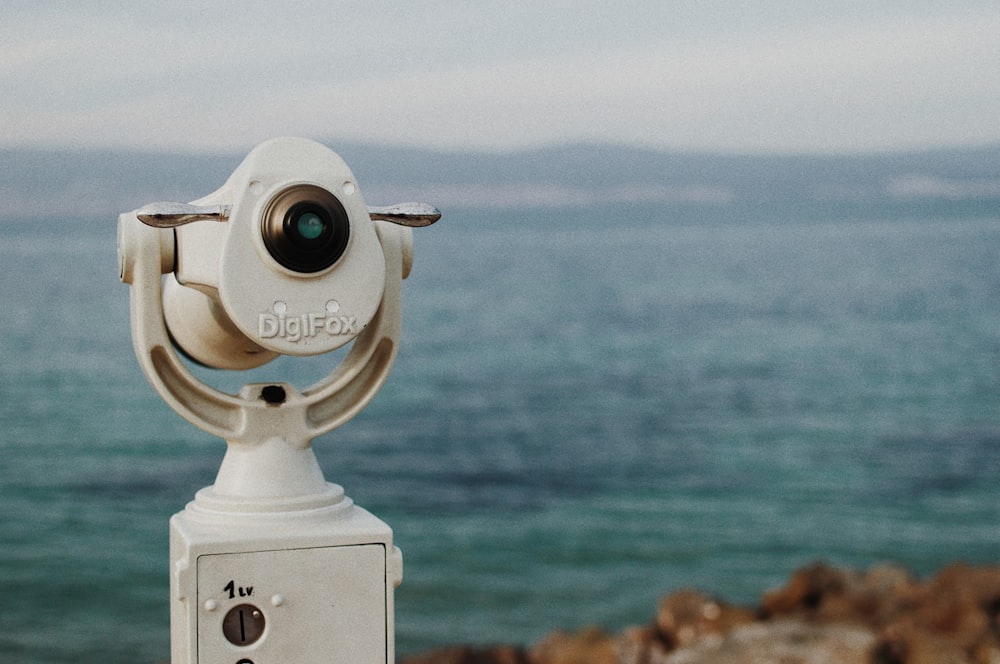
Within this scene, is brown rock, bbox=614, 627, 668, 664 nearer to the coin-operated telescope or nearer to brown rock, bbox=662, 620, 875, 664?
brown rock, bbox=662, 620, 875, 664

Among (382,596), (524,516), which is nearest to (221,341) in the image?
(382,596)

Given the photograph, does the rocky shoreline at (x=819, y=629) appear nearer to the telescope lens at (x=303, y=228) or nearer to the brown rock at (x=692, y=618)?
the brown rock at (x=692, y=618)

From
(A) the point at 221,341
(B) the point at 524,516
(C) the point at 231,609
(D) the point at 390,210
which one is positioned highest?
(D) the point at 390,210

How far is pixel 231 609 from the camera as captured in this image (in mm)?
1565

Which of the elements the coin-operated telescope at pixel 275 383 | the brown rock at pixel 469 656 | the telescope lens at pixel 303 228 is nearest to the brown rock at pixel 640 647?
the brown rock at pixel 469 656

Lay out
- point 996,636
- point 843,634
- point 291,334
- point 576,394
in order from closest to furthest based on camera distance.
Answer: point 291,334 → point 843,634 → point 996,636 → point 576,394

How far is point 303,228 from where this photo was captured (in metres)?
1.52

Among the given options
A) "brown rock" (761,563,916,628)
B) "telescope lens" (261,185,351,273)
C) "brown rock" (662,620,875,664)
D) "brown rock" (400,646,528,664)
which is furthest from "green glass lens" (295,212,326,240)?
"brown rock" (761,563,916,628)

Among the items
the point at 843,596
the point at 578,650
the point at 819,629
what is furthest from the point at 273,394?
the point at 843,596

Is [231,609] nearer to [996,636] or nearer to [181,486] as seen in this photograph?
[996,636]

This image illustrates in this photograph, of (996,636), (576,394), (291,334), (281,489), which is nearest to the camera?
(291,334)

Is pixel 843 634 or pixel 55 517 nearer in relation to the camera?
pixel 843 634

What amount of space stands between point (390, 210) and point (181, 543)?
0.43 m

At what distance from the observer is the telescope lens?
1.51m
